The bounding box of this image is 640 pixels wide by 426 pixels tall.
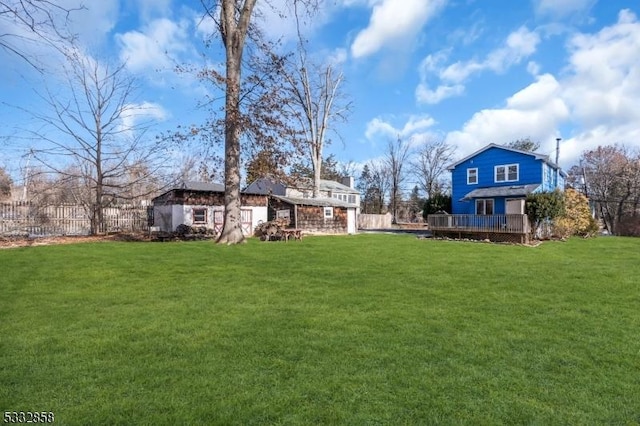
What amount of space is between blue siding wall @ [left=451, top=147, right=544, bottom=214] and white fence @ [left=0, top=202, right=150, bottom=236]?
2085 centimetres

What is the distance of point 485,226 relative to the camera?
20.3m

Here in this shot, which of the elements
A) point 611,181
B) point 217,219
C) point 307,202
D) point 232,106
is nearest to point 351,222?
point 307,202

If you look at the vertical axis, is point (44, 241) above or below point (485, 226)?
below

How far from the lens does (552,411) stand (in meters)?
2.75

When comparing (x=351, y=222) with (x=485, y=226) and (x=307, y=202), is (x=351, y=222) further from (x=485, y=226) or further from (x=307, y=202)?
(x=485, y=226)

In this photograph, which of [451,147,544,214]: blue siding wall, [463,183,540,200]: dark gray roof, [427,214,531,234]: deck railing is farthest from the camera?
[451,147,544,214]: blue siding wall

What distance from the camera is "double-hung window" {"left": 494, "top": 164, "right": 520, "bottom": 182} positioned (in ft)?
82.0

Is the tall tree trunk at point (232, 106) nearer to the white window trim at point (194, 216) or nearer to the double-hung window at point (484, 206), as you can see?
the white window trim at point (194, 216)

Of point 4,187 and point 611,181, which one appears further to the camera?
point 611,181

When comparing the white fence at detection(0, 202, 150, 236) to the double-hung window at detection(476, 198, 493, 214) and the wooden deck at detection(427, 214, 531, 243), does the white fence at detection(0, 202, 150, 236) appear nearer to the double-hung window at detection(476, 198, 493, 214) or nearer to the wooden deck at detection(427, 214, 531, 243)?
the wooden deck at detection(427, 214, 531, 243)

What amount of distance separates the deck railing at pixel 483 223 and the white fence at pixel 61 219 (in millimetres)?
17318

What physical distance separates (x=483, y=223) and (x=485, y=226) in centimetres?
23

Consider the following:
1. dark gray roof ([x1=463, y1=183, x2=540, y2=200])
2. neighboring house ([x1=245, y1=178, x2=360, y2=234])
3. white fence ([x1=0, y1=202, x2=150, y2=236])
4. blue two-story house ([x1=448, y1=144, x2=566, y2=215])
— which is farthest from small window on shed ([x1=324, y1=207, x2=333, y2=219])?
white fence ([x1=0, y1=202, x2=150, y2=236])

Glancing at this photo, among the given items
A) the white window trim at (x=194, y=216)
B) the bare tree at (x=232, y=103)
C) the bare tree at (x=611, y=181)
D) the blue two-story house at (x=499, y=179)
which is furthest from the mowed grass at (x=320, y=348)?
the bare tree at (x=611, y=181)
